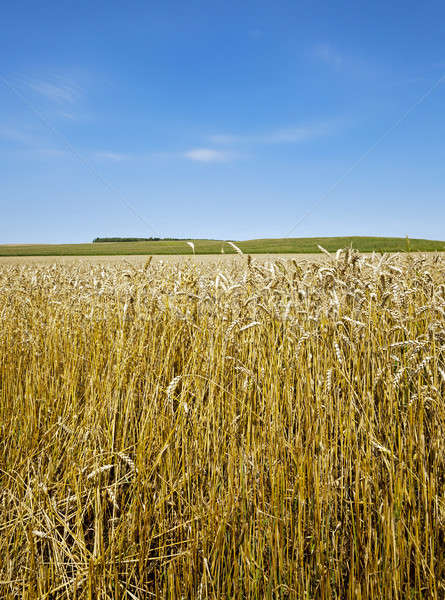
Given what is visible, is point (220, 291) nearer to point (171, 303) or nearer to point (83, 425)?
point (171, 303)

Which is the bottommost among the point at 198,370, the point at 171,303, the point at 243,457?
the point at 243,457

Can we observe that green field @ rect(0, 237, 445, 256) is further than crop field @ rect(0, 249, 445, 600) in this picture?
Yes

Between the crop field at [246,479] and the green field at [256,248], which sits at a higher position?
the green field at [256,248]

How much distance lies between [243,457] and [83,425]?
115 centimetres

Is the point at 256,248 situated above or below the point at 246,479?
above

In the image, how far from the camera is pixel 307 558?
5.85 feet

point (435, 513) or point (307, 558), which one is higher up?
point (435, 513)

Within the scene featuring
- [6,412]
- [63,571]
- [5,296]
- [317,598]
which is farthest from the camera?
[5,296]

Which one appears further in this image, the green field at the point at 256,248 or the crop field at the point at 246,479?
the green field at the point at 256,248

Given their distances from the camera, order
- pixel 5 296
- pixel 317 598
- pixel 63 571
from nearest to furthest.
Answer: pixel 317 598 → pixel 63 571 → pixel 5 296

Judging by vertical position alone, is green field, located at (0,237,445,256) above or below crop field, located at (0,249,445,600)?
above

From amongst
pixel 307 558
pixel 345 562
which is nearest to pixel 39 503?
pixel 307 558

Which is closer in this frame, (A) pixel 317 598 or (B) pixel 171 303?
(A) pixel 317 598

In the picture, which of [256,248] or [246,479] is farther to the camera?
[256,248]
